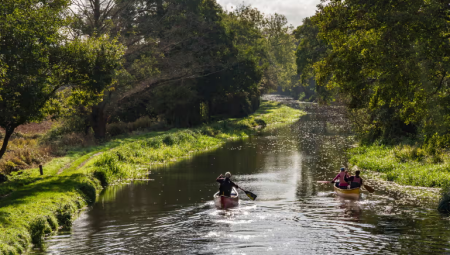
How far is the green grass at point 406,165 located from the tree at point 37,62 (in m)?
19.7

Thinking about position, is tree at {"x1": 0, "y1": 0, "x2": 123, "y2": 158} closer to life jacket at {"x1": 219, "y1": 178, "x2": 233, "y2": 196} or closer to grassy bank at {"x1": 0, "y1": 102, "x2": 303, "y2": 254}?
grassy bank at {"x1": 0, "y1": 102, "x2": 303, "y2": 254}

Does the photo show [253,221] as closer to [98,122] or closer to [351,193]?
[351,193]

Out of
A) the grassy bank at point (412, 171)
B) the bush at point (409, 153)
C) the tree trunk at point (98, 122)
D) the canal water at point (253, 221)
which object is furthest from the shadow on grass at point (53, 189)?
the bush at point (409, 153)

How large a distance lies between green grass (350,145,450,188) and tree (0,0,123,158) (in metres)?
19.7

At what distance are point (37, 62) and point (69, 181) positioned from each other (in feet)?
22.7

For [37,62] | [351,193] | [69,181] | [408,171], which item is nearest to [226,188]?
[351,193]

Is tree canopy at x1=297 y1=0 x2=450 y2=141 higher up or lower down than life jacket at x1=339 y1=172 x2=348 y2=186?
higher up

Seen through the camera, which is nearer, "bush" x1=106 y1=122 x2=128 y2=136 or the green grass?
the green grass

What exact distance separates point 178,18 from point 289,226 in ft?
139

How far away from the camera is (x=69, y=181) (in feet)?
85.1

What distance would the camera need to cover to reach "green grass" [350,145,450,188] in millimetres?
26609

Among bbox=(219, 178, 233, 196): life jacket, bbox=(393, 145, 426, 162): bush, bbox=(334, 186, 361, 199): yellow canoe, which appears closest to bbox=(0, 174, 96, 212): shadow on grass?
bbox=(219, 178, 233, 196): life jacket

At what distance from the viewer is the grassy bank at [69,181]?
17828 millimetres

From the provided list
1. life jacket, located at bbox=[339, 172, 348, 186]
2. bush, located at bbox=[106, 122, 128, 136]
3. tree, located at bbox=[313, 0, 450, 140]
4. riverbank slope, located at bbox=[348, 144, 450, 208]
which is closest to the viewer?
tree, located at bbox=[313, 0, 450, 140]
